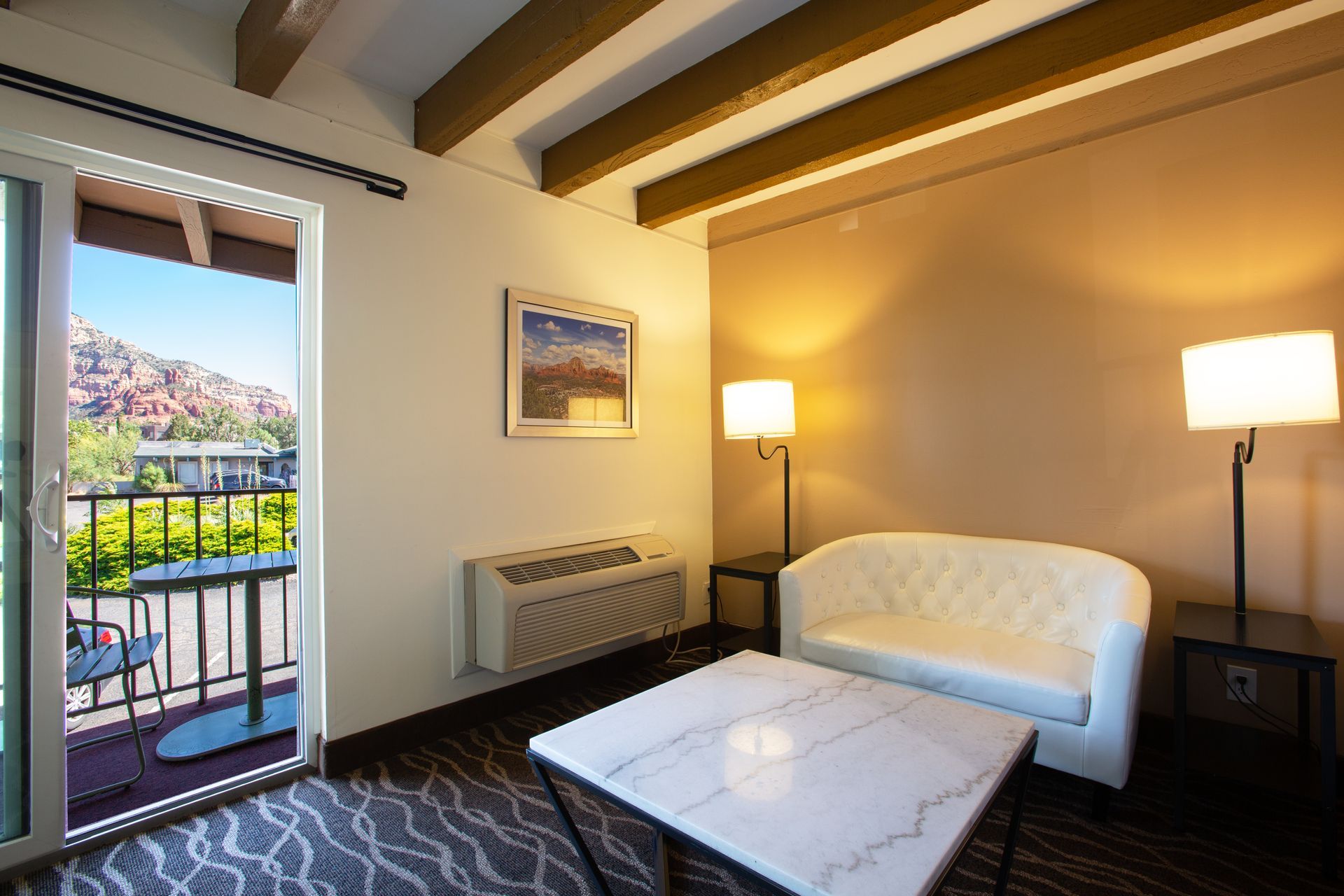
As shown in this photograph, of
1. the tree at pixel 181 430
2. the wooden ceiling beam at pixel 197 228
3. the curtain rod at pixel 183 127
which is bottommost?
the tree at pixel 181 430

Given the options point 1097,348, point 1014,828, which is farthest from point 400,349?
point 1097,348

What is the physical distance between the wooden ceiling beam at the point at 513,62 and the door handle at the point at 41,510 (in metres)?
1.65

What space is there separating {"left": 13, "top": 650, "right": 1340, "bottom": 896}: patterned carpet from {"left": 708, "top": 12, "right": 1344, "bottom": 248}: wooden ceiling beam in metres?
2.40

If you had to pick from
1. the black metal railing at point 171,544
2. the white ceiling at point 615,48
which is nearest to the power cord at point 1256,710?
the white ceiling at point 615,48

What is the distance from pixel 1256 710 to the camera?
7.19ft

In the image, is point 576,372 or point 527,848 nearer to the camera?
point 527,848

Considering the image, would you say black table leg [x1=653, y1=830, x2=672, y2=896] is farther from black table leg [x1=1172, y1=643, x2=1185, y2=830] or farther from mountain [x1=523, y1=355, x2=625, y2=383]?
mountain [x1=523, y1=355, x2=625, y2=383]

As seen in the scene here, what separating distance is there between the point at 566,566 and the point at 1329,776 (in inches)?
97.9

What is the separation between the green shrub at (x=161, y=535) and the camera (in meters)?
3.21

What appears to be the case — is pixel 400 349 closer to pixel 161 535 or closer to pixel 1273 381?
pixel 161 535

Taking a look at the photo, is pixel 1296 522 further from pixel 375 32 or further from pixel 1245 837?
pixel 375 32

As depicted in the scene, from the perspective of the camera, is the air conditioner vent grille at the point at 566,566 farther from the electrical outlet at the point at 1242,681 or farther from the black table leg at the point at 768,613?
the electrical outlet at the point at 1242,681

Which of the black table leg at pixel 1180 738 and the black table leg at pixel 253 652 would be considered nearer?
the black table leg at pixel 1180 738

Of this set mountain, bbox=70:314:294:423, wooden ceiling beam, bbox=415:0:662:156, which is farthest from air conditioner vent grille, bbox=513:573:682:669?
mountain, bbox=70:314:294:423
